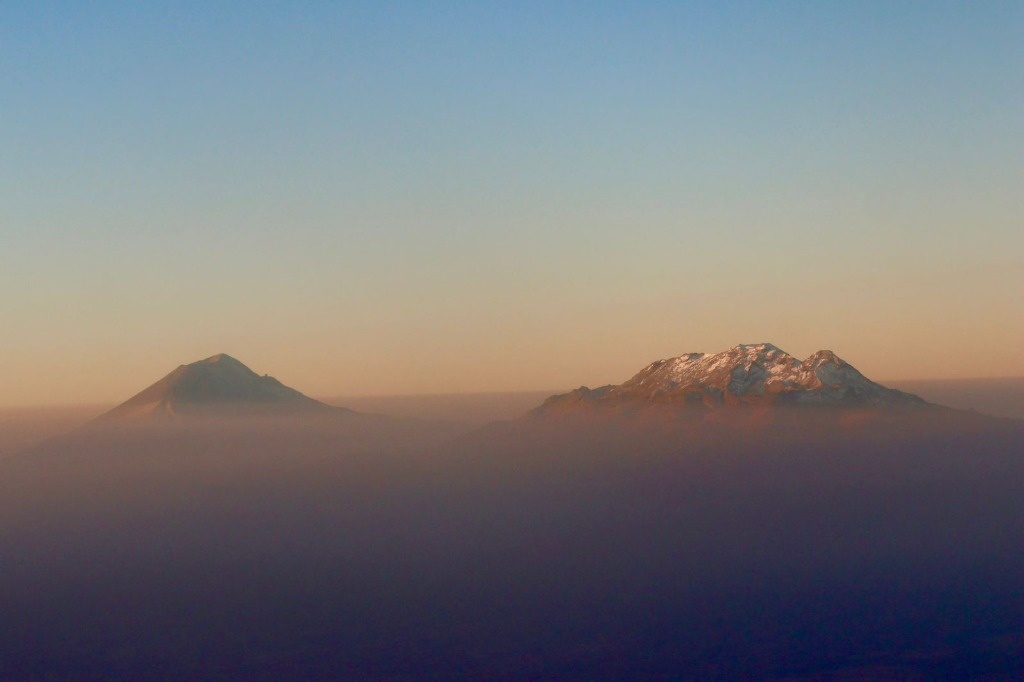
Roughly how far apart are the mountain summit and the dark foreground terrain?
359 centimetres

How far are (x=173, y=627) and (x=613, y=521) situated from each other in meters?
79.2

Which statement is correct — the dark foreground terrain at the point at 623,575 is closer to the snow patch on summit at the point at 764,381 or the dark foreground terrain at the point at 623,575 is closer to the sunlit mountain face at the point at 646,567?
the sunlit mountain face at the point at 646,567

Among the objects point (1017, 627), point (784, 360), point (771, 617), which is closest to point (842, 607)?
point (771, 617)

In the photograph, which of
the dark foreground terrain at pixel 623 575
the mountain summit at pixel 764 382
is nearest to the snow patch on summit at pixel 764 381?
the mountain summit at pixel 764 382

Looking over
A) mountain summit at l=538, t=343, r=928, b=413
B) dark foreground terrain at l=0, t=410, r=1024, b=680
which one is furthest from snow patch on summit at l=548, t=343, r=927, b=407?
dark foreground terrain at l=0, t=410, r=1024, b=680

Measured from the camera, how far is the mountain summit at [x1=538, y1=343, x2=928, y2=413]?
17075 centimetres

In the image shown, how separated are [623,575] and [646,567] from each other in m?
5.33

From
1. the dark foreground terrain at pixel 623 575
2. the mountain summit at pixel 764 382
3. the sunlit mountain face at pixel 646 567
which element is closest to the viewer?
the dark foreground terrain at pixel 623 575

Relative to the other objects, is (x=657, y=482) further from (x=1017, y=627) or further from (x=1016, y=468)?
(x=1017, y=627)

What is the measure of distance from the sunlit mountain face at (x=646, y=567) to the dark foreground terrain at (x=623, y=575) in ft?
1.49

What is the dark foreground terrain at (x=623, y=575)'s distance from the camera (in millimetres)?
107688

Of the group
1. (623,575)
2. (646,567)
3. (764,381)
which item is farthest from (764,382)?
(623,575)

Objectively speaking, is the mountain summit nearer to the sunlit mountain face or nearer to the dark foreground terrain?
the sunlit mountain face

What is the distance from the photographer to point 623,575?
14575 cm
